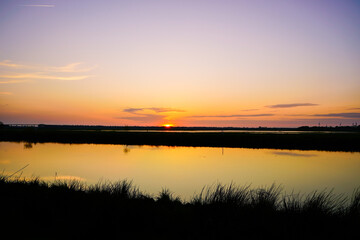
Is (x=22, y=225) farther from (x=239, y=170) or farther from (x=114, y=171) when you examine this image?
(x=239, y=170)

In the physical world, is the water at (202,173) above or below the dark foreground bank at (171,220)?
below

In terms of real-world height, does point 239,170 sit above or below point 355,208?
below

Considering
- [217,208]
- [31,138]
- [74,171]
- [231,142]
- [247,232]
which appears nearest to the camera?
[247,232]

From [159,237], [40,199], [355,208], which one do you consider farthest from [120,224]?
[355,208]

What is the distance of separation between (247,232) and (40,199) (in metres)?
6.47

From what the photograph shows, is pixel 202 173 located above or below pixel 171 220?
below

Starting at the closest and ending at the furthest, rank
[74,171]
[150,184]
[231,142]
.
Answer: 1. [150,184]
2. [74,171]
3. [231,142]

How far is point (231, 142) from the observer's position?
175 ft

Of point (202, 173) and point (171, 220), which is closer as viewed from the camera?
point (171, 220)

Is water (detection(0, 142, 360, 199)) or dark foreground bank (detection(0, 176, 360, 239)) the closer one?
dark foreground bank (detection(0, 176, 360, 239))

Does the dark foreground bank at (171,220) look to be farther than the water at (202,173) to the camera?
No

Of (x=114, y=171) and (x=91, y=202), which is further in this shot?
(x=114, y=171)

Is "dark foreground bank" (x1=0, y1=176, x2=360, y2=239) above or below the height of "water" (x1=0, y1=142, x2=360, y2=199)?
above

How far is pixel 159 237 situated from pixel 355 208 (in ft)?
17.0
